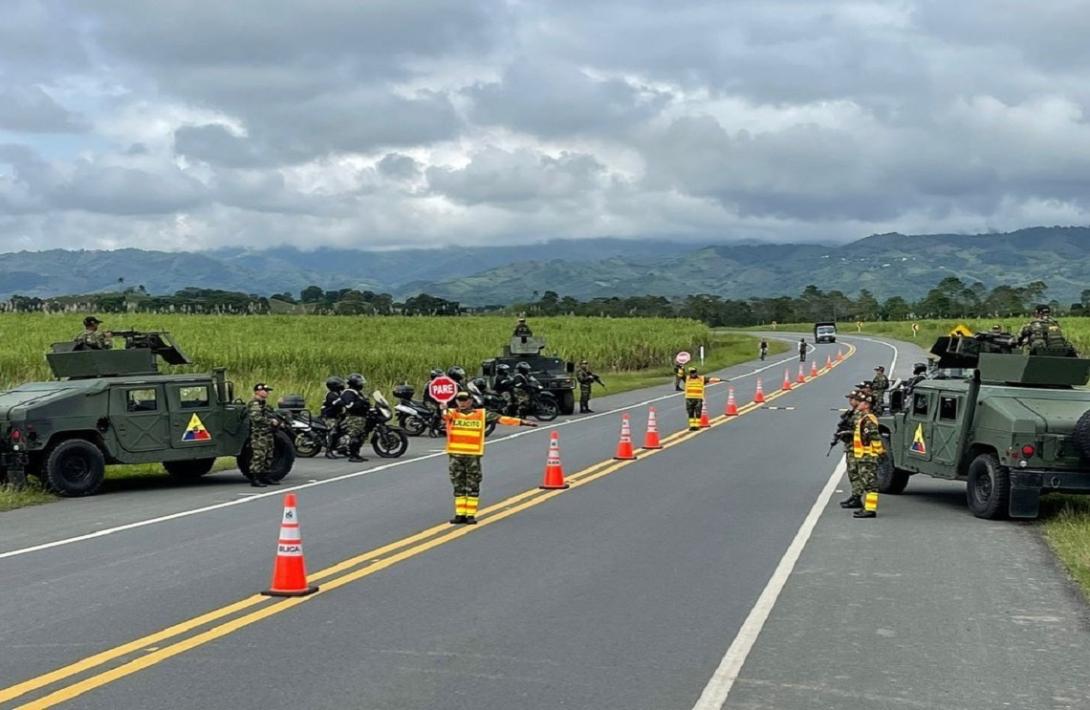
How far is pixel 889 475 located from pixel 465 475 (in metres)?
6.94

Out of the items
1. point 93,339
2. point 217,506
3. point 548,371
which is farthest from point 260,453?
point 548,371

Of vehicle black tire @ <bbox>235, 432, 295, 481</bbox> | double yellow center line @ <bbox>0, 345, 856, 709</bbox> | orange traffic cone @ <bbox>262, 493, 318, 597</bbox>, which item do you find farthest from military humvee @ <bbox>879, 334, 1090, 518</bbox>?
vehicle black tire @ <bbox>235, 432, 295, 481</bbox>

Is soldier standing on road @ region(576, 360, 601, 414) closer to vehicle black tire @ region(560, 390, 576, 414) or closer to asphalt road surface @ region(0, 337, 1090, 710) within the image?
vehicle black tire @ region(560, 390, 576, 414)

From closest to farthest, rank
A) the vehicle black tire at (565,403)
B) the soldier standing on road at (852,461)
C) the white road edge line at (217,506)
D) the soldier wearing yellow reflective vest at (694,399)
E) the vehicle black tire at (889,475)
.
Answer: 1. the white road edge line at (217,506)
2. the soldier standing on road at (852,461)
3. the vehicle black tire at (889,475)
4. the soldier wearing yellow reflective vest at (694,399)
5. the vehicle black tire at (565,403)

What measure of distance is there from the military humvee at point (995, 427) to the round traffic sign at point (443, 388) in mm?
11551

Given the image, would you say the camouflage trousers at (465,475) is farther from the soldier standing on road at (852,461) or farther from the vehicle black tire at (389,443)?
the vehicle black tire at (389,443)

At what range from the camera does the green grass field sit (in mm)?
36266

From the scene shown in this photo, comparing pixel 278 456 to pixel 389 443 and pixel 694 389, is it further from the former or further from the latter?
pixel 694 389

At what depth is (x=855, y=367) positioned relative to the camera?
211 feet

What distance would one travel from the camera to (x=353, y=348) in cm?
4609

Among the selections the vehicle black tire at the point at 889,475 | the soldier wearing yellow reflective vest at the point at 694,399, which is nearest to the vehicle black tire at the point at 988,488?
the vehicle black tire at the point at 889,475

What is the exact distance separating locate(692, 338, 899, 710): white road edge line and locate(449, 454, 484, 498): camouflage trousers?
360 cm

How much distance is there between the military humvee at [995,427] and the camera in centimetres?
1480

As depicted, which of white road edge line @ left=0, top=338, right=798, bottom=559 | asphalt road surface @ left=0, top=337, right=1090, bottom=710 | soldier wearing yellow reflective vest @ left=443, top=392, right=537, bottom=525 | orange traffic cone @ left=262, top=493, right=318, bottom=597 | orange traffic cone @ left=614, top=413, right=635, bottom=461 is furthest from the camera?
orange traffic cone @ left=614, top=413, right=635, bottom=461
